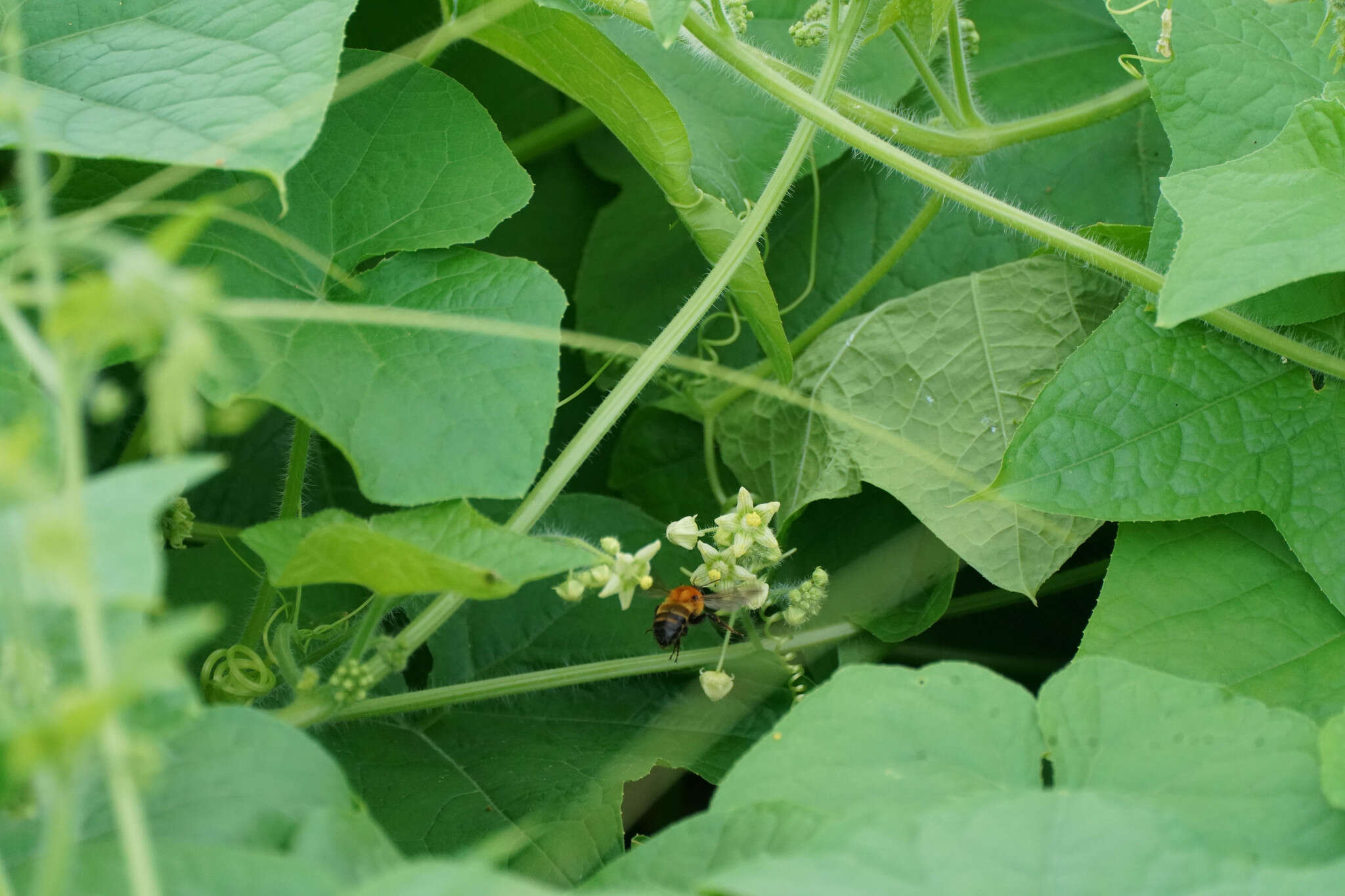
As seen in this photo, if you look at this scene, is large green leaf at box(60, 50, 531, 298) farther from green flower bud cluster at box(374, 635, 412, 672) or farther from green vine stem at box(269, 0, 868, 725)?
green flower bud cluster at box(374, 635, 412, 672)

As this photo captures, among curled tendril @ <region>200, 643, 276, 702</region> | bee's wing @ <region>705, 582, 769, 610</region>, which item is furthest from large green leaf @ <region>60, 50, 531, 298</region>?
bee's wing @ <region>705, 582, 769, 610</region>

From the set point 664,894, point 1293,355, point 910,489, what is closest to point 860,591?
point 910,489

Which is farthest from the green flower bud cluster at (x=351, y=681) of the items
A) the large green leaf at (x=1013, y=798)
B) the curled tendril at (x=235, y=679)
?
the large green leaf at (x=1013, y=798)

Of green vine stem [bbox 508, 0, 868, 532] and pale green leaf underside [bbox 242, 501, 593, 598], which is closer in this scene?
pale green leaf underside [bbox 242, 501, 593, 598]

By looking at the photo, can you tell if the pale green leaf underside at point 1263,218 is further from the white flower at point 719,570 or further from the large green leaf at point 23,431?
the large green leaf at point 23,431

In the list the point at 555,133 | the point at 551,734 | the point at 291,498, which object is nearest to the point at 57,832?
the point at 291,498

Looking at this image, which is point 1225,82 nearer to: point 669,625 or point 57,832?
point 669,625

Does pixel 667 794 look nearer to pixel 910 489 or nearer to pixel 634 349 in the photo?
pixel 910 489
